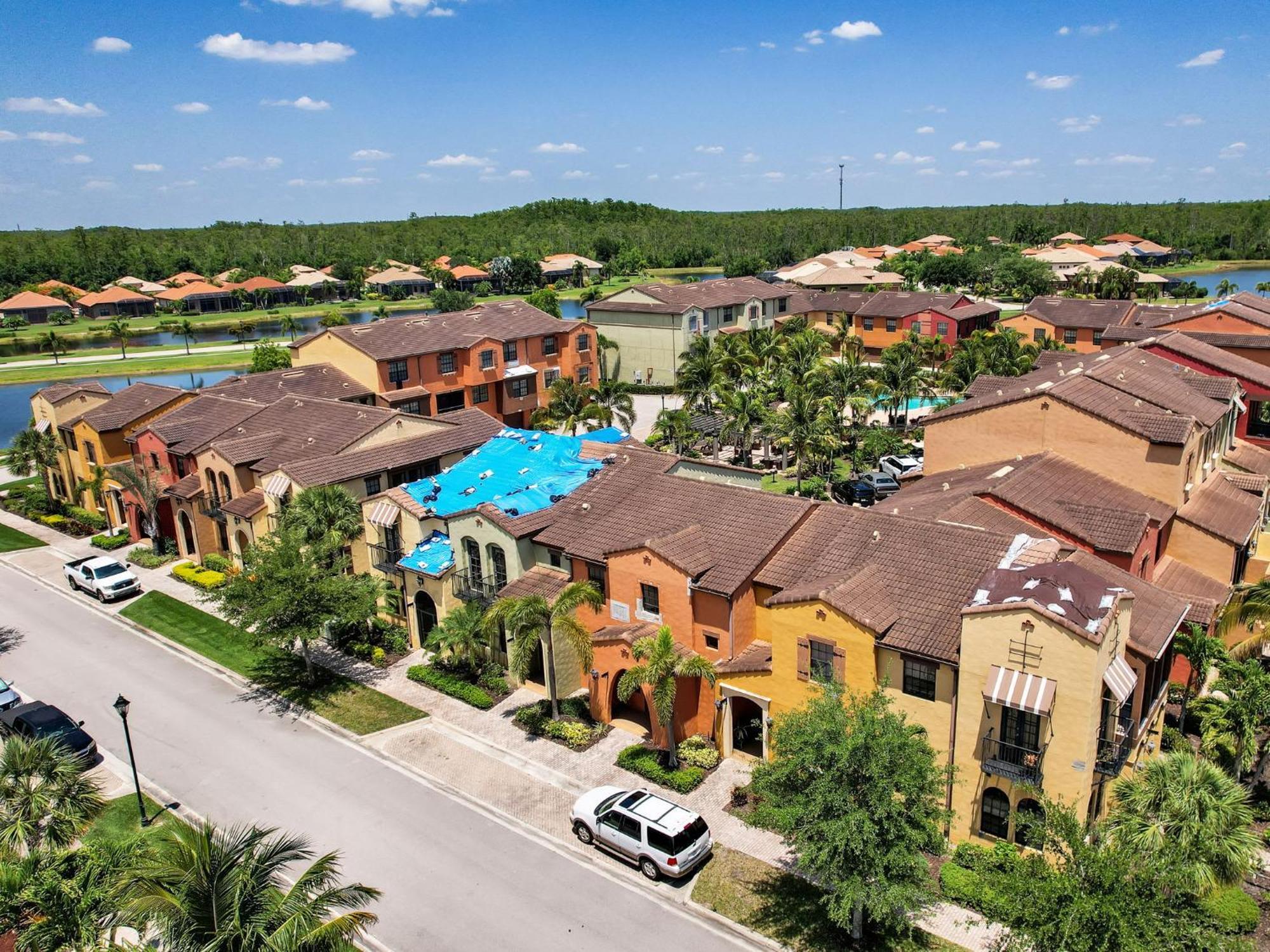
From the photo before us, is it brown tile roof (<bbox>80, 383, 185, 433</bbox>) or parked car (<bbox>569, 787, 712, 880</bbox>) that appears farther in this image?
brown tile roof (<bbox>80, 383, 185, 433</bbox>)

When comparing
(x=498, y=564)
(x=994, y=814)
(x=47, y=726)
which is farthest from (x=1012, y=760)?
(x=47, y=726)

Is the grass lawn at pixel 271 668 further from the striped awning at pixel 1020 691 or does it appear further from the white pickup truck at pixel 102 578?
the striped awning at pixel 1020 691

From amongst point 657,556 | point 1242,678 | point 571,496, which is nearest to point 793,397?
point 571,496

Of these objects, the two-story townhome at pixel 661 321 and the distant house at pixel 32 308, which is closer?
the two-story townhome at pixel 661 321

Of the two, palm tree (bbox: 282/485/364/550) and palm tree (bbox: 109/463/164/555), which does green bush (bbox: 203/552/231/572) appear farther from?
palm tree (bbox: 282/485/364/550)

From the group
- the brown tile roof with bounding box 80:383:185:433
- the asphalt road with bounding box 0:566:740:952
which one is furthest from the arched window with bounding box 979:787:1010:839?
the brown tile roof with bounding box 80:383:185:433

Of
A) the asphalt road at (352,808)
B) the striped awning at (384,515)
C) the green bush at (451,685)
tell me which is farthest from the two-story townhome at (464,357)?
the green bush at (451,685)
